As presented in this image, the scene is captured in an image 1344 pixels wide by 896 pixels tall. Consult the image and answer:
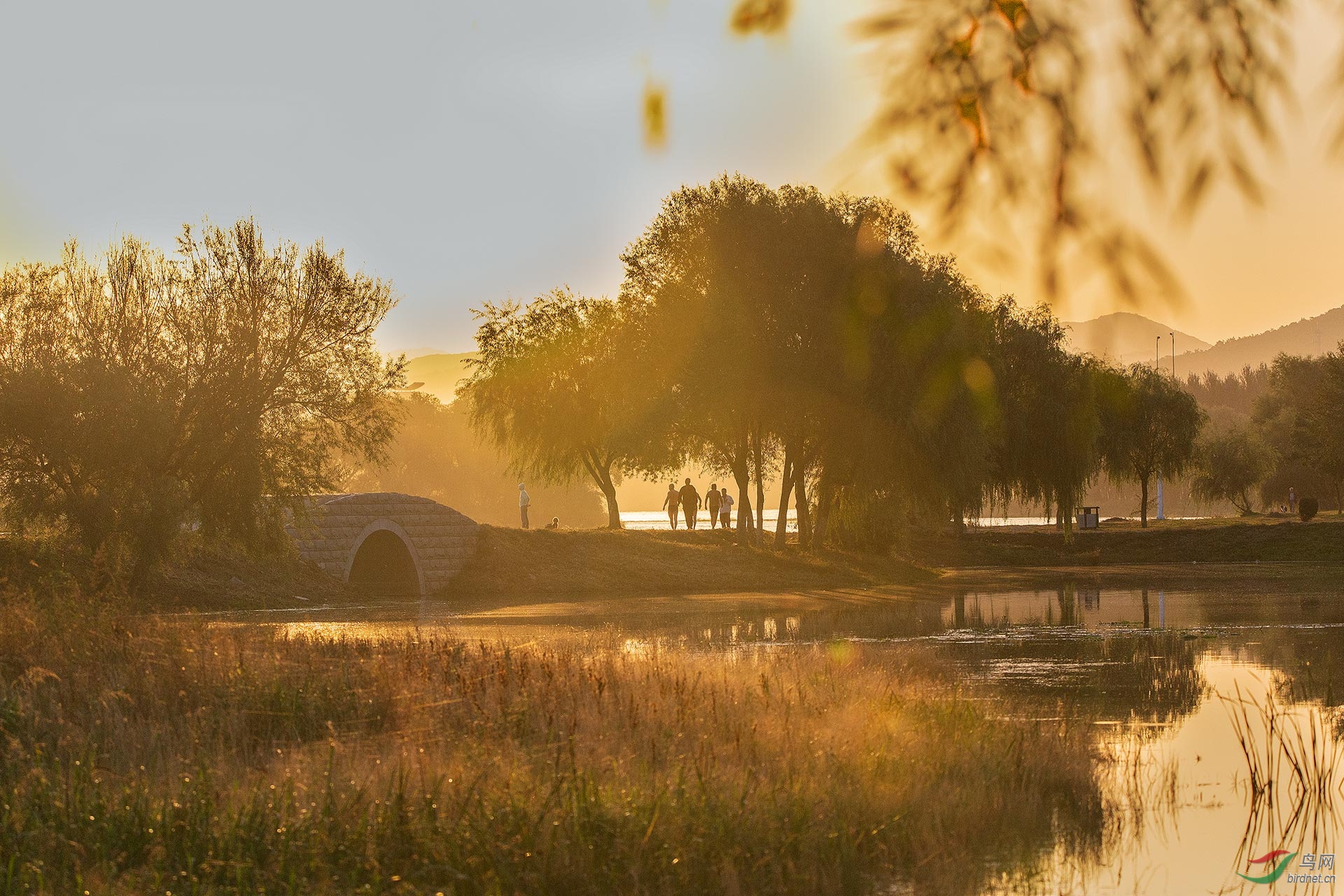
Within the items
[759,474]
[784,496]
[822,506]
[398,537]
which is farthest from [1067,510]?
[398,537]

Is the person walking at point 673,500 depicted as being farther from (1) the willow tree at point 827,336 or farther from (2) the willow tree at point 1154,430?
(2) the willow tree at point 1154,430

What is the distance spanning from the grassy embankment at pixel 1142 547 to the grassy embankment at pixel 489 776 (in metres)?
42.5

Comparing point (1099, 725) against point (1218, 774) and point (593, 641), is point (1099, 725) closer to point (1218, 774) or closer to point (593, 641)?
point (1218, 774)

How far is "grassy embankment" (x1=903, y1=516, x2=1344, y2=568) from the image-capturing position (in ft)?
180

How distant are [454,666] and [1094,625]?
636 inches

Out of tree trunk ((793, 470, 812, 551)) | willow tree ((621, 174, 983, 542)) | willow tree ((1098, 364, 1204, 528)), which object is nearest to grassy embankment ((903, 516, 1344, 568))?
willow tree ((1098, 364, 1204, 528))

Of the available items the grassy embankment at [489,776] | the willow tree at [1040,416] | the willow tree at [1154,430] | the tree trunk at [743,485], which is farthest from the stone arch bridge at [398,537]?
the willow tree at [1154,430]

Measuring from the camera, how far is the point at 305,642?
17328 millimetres

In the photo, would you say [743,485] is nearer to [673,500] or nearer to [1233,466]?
[673,500]

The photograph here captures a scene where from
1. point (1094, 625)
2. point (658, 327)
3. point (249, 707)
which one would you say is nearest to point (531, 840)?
point (249, 707)

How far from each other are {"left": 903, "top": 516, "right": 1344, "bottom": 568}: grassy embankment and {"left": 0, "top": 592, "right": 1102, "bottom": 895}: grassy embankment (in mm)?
42542

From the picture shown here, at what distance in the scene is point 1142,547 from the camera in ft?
191

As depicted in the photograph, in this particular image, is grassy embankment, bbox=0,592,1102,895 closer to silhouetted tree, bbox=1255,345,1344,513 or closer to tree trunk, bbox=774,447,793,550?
tree trunk, bbox=774,447,793,550

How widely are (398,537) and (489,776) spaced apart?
34899mm
